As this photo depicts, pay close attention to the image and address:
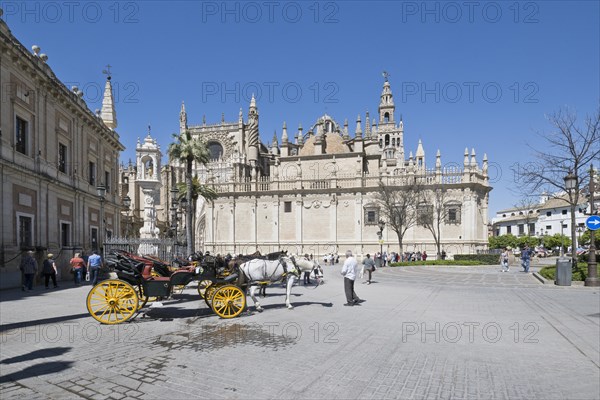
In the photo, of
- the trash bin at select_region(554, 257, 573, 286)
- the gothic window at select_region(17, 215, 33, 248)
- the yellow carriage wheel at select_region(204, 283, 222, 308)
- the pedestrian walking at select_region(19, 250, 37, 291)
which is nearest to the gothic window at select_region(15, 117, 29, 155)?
the gothic window at select_region(17, 215, 33, 248)

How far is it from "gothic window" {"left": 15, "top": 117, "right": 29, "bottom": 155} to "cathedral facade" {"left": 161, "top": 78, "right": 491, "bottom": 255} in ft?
118

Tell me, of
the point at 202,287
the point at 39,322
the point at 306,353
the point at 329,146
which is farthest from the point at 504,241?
the point at 39,322

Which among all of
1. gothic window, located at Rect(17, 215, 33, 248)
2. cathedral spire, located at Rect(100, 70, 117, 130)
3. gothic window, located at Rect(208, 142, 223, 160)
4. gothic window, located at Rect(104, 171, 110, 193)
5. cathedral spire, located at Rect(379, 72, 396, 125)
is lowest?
gothic window, located at Rect(17, 215, 33, 248)

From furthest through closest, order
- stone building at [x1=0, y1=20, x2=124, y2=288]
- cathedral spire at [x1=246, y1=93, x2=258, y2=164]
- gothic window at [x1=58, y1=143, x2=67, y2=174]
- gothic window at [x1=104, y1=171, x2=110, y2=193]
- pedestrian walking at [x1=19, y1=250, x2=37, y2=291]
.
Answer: cathedral spire at [x1=246, y1=93, x2=258, y2=164] < gothic window at [x1=104, y1=171, x2=110, y2=193] < gothic window at [x1=58, y1=143, x2=67, y2=174] < stone building at [x1=0, y1=20, x2=124, y2=288] < pedestrian walking at [x1=19, y1=250, x2=37, y2=291]

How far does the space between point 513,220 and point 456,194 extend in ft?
157

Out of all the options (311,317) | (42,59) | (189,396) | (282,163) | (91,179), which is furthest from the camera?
(282,163)

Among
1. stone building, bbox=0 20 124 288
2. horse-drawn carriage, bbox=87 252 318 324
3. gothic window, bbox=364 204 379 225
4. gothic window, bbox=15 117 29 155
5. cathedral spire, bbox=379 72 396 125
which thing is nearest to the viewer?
horse-drawn carriage, bbox=87 252 318 324

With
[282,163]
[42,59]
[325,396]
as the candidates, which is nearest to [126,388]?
[325,396]

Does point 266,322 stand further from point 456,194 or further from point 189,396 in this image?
point 456,194

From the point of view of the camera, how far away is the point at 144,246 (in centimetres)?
2328

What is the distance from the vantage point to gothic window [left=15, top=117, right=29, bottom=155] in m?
17.9

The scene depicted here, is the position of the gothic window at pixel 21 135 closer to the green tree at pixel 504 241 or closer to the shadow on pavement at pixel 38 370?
the shadow on pavement at pixel 38 370

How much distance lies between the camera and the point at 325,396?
475 centimetres

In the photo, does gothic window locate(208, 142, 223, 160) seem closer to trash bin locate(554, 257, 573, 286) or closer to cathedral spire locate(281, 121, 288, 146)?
cathedral spire locate(281, 121, 288, 146)
